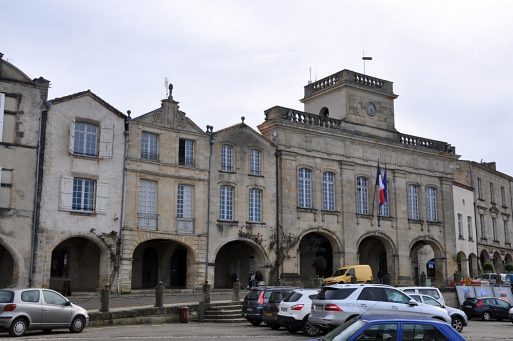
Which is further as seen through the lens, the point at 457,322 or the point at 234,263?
the point at 234,263

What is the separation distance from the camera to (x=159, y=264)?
1316 inches

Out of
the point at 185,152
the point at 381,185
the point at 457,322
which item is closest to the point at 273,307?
the point at 457,322

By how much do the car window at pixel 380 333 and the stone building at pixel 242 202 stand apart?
23958 mm

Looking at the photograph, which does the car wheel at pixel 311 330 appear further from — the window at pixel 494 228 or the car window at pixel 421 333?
the window at pixel 494 228

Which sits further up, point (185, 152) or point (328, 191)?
point (185, 152)

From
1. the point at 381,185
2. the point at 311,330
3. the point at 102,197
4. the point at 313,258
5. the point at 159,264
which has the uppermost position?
the point at 381,185

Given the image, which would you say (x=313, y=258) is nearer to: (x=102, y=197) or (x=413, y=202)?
(x=413, y=202)

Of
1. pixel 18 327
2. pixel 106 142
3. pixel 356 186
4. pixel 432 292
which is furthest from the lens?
pixel 356 186

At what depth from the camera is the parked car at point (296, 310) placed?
1833 cm

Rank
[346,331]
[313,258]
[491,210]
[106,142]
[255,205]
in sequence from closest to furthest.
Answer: [346,331], [106,142], [255,205], [313,258], [491,210]

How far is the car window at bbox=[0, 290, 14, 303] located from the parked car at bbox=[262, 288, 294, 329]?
306 inches

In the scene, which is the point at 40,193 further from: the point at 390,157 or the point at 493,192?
the point at 493,192

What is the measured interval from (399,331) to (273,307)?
11.8m

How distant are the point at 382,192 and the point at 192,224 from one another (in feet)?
39.8
